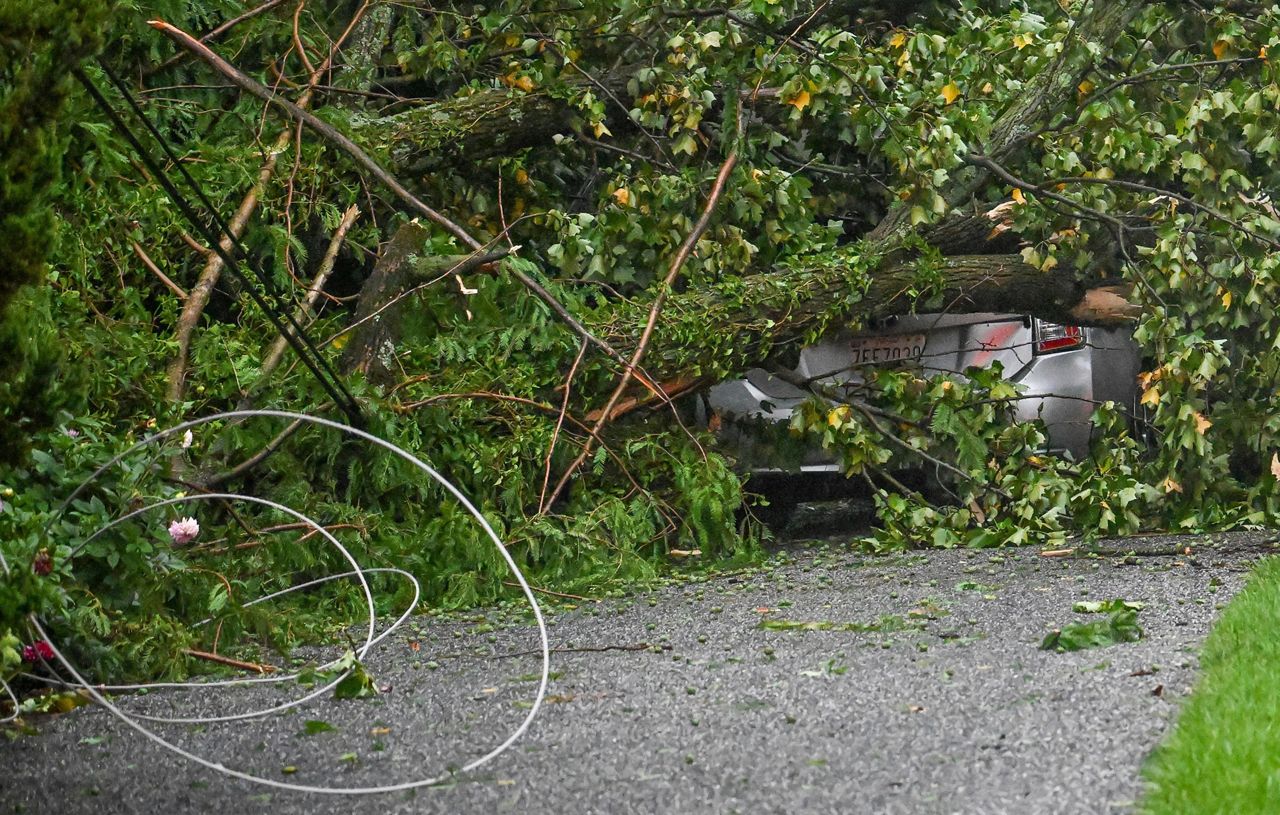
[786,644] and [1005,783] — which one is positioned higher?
Result: [1005,783]

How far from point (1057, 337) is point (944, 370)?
0.82 meters

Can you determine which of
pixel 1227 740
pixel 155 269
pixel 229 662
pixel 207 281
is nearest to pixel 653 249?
pixel 207 281

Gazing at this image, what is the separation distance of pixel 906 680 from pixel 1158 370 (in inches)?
148

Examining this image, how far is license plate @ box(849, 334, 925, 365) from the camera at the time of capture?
8156 millimetres

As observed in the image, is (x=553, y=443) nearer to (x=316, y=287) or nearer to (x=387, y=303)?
(x=387, y=303)

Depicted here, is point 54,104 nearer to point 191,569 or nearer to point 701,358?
point 191,569

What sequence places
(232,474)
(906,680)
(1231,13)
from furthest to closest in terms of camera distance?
1. (1231,13)
2. (232,474)
3. (906,680)

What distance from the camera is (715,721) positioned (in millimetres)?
3576

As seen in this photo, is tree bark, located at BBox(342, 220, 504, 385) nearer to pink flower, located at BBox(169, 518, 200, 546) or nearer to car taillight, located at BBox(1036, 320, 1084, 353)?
pink flower, located at BBox(169, 518, 200, 546)

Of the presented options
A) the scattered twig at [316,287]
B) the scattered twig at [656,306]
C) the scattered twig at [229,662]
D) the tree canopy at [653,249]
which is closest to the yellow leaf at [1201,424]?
the tree canopy at [653,249]

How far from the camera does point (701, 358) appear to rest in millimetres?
7363

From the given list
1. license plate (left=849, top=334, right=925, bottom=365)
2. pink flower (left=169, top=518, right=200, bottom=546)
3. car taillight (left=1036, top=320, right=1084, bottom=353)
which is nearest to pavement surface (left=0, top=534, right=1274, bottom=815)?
pink flower (left=169, top=518, right=200, bottom=546)

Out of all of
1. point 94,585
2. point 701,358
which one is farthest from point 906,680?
point 701,358

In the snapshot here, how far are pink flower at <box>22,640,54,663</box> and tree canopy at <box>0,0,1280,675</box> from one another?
3.75 ft
